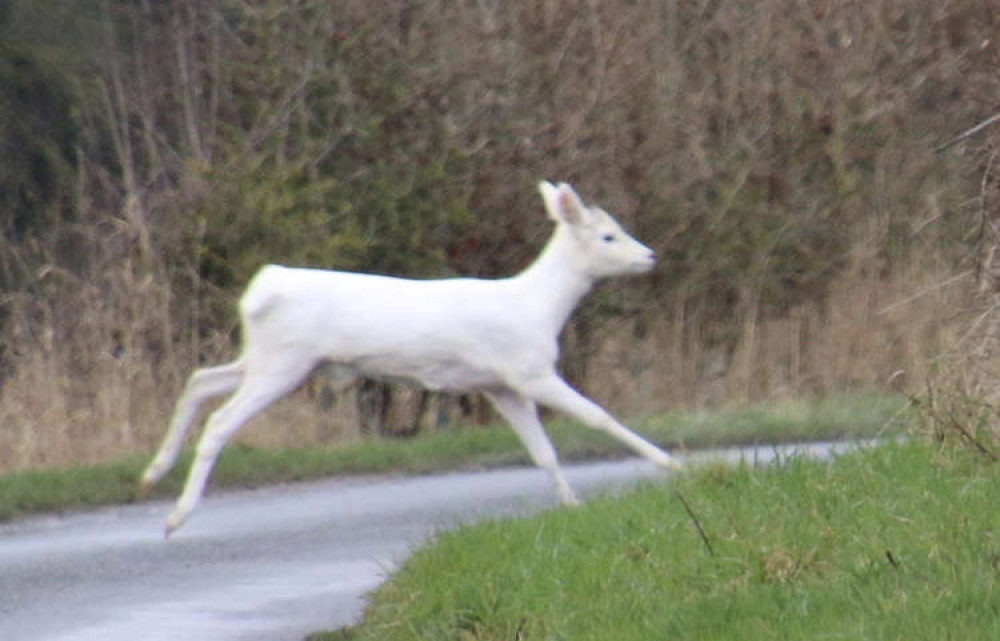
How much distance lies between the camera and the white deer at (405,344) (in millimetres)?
12680

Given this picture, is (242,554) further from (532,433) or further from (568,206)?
(568,206)

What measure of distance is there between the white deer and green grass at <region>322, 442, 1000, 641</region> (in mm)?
2698

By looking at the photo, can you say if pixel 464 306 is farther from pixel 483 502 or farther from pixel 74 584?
pixel 74 584

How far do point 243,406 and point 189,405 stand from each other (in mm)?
430

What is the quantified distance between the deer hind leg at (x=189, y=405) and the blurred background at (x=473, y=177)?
12.0 ft

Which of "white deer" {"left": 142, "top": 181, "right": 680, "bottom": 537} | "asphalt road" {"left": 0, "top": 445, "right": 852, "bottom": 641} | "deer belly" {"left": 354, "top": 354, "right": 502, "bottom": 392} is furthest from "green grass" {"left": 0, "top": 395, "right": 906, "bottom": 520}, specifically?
"deer belly" {"left": 354, "top": 354, "right": 502, "bottom": 392}

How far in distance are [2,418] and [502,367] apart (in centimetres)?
489

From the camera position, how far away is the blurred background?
1853 centimetres

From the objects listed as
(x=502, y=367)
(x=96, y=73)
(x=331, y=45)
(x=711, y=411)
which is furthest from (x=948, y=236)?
(x=502, y=367)

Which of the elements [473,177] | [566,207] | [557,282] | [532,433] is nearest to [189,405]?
[532,433]

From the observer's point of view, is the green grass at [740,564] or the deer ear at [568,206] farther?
the deer ear at [568,206]

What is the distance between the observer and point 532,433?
1278cm

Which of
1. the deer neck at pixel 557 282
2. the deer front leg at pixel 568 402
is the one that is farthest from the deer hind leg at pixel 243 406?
the deer neck at pixel 557 282

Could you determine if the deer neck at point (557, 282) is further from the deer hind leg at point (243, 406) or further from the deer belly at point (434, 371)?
the deer hind leg at point (243, 406)
